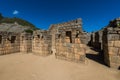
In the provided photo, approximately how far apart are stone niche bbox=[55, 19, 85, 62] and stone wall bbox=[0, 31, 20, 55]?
17.9 feet

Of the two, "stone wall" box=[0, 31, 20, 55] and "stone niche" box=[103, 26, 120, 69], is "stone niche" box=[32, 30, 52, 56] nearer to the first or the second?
"stone wall" box=[0, 31, 20, 55]

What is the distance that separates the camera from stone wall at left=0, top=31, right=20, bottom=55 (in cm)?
861

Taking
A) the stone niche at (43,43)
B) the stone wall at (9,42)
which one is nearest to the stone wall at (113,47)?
the stone niche at (43,43)

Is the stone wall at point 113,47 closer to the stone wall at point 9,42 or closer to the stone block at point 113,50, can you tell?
the stone block at point 113,50

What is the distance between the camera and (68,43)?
19.9ft

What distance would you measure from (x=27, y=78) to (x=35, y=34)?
5.24 m

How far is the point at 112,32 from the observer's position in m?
4.68

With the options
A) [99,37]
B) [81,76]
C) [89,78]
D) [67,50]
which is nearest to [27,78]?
[81,76]

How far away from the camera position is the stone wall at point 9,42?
28.2ft

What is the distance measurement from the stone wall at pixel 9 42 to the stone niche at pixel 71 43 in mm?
5442

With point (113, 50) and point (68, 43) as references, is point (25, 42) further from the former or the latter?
point (113, 50)

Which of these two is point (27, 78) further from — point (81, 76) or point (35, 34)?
point (35, 34)

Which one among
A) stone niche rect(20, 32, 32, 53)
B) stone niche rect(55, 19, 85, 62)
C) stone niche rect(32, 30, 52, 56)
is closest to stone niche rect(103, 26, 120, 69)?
stone niche rect(55, 19, 85, 62)

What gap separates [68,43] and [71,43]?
0.25 metres
